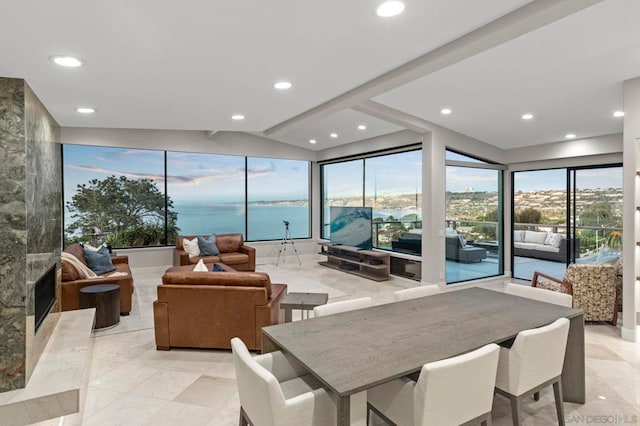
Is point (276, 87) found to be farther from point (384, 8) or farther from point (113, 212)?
point (113, 212)

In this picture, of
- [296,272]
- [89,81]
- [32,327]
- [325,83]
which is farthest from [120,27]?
[296,272]

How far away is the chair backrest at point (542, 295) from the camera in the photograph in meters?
2.97

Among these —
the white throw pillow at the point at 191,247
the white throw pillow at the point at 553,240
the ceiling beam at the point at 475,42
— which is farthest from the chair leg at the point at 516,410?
the white throw pillow at the point at 191,247

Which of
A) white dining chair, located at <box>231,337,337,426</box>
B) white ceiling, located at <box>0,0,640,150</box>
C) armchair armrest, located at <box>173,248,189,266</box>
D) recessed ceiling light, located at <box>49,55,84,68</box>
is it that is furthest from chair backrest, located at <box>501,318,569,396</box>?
armchair armrest, located at <box>173,248,189,266</box>

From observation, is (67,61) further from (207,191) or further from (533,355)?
(207,191)

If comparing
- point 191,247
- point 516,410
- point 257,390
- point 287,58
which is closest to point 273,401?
point 257,390

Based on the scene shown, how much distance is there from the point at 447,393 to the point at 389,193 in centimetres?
605

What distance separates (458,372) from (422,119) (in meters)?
4.73

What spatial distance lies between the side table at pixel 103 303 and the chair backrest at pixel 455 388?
3921 mm

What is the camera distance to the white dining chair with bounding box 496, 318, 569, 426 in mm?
2129

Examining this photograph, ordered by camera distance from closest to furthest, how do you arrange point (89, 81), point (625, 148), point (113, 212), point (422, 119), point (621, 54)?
point (89, 81)
point (621, 54)
point (625, 148)
point (422, 119)
point (113, 212)

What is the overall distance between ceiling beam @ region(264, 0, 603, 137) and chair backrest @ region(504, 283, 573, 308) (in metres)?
2.06

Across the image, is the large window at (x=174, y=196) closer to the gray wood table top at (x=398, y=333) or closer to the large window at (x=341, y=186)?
the large window at (x=341, y=186)

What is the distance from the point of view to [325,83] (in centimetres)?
346
